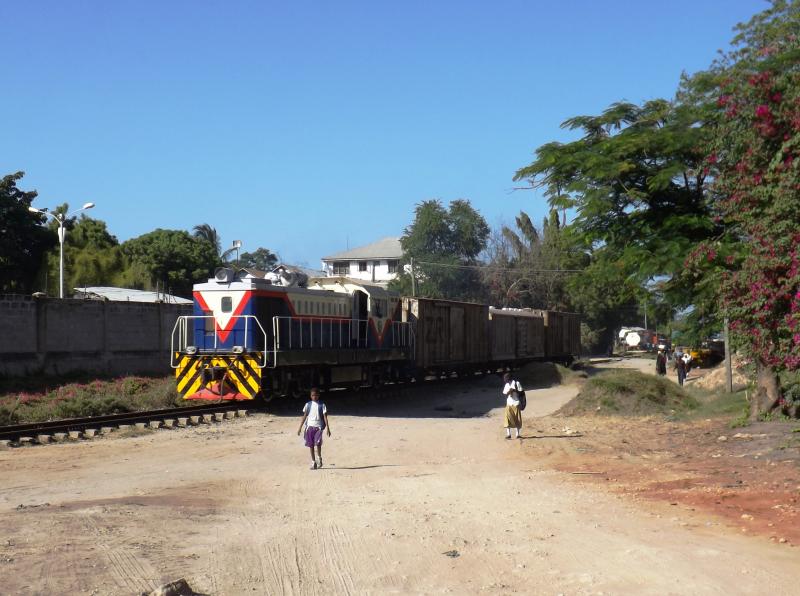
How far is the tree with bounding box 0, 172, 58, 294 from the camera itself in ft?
155

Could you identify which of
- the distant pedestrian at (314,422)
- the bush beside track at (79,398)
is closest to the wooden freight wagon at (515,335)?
the bush beside track at (79,398)

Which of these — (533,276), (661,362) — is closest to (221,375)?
(661,362)

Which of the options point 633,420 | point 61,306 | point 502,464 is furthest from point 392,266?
point 502,464

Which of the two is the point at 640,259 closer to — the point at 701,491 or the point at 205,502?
the point at 701,491

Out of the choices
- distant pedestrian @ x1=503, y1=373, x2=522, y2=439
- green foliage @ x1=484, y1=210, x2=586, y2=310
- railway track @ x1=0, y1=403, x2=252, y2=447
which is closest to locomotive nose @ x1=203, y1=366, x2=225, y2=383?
railway track @ x1=0, y1=403, x2=252, y2=447

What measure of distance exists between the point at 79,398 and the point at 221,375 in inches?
161

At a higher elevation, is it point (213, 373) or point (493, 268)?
point (493, 268)

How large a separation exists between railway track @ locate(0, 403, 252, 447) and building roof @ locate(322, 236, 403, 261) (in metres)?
73.7

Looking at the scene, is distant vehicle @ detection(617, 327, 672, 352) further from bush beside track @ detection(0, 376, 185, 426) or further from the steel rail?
the steel rail

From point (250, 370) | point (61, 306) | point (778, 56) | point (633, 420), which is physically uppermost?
point (778, 56)

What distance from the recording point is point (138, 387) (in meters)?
27.2

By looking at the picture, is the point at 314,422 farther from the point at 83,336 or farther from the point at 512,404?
the point at 83,336

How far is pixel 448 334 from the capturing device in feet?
111

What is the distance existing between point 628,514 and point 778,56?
10.4 meters
